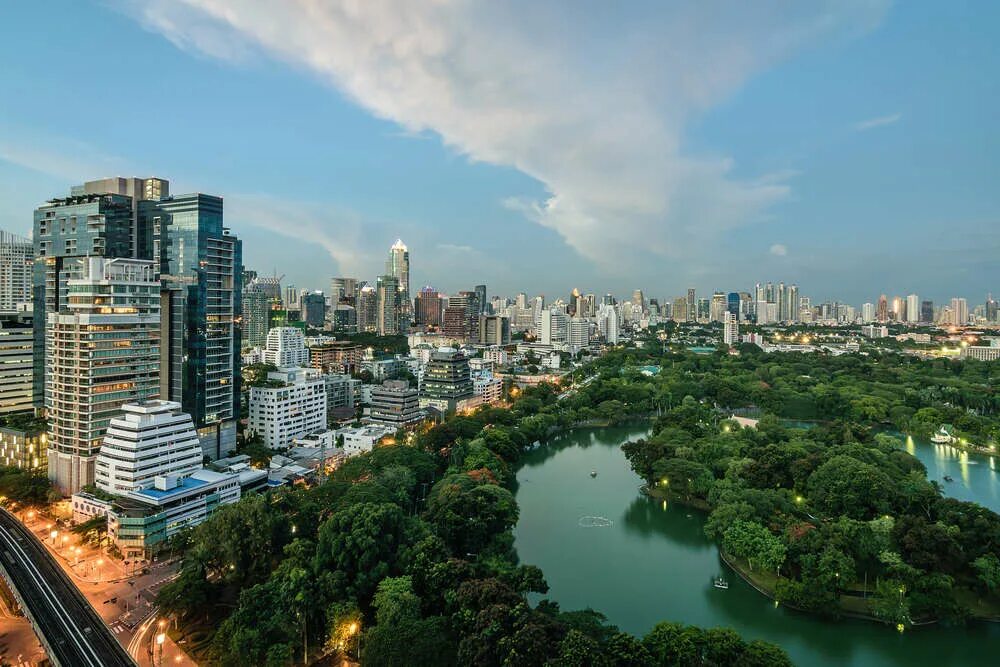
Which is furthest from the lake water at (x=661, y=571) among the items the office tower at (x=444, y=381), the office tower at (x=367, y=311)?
the office tower at (x=367, y=311)

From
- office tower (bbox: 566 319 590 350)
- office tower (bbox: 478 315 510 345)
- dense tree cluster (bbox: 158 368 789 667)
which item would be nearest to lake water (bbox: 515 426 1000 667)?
dense tree cluster (bbox: 158 368 789 667)

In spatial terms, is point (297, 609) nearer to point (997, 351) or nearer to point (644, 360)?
point (644, 360)

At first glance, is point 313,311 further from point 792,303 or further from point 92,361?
point 792,303

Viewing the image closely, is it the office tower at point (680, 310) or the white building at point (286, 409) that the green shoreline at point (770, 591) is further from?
the office tower at point (680, 310)

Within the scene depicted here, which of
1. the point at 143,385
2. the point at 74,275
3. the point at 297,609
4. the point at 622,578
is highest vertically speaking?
the point at 74,275

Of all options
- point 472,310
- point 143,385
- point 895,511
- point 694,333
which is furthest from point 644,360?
point 143,385

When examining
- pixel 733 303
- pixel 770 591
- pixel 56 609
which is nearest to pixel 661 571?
pixel 770 591
